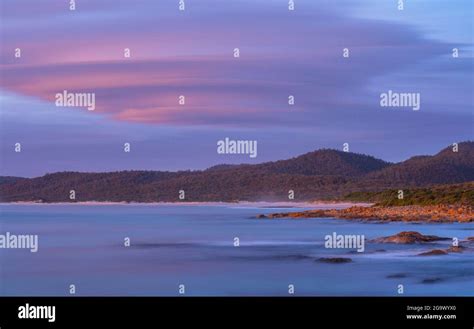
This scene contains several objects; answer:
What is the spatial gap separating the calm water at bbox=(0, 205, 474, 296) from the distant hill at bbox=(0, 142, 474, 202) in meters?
15.8

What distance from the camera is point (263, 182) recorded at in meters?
67.1

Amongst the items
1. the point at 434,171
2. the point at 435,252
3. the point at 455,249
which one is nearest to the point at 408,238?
the point at 455,249

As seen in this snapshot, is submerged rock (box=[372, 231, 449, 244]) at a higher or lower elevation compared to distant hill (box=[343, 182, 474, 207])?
lower

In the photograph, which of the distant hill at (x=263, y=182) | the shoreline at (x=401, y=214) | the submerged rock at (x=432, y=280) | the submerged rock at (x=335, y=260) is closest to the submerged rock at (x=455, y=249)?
the submerged rock at (x=335, y=260)

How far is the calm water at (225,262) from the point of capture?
28219 mm

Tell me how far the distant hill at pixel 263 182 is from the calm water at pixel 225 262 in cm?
1576

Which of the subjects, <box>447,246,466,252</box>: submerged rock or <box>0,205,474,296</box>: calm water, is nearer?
<box>0,205,474,296</box>: calm water

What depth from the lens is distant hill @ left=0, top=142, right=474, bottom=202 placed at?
6675 centimetres

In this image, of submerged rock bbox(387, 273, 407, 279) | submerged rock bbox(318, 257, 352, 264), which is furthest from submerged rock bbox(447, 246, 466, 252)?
submerged rock bbox(318, 257, 352, 264)

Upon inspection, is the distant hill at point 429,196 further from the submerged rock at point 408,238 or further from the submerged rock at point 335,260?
the submerged rock at point 335,260

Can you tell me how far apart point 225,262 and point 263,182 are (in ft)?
111

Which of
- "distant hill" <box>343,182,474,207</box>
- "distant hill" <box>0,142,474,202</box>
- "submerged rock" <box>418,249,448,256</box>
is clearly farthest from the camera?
"distant hill" <box>0,142,474,202</box>

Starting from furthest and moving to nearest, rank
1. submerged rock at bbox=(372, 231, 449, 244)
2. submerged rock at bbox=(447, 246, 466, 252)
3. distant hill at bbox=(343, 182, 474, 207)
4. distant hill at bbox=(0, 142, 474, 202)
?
distant hill at bbox=(0, 142, 474, 202), distant hill at bbox=(343, 182, 474, 207), submerged rock at bbox=(372, 231, 449, 244), submerged rock at bbox=(447, 246, 466, 252)

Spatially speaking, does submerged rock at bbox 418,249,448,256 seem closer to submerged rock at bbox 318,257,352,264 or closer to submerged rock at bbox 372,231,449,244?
submerged rock at bbox 318,257,352,264
